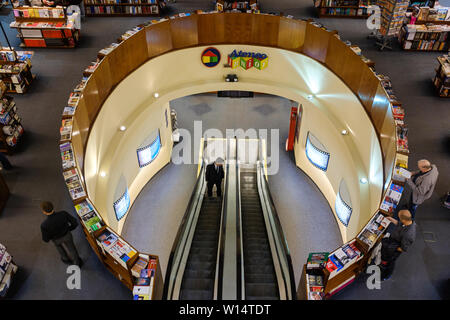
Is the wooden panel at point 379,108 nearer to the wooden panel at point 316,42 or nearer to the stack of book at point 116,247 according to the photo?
the wooden panel at point 316,42

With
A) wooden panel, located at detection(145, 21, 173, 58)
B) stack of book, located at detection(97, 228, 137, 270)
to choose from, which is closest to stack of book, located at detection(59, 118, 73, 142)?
stack of book, located at detection(97, 228, 137, 270)

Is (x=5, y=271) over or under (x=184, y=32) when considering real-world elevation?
under

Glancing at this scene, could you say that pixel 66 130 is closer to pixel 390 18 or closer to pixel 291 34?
pixel 291 34

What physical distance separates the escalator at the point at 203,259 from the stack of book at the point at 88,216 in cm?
173

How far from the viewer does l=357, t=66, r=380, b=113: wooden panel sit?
742 cm

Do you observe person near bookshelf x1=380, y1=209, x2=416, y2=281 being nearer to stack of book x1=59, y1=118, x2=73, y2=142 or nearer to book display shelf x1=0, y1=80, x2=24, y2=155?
stack of book x1=59, y1=118, x2=73, y2=142

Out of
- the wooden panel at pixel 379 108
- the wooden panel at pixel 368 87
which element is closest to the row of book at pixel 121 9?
the wooden panel at pixel 368 87

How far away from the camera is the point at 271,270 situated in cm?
681

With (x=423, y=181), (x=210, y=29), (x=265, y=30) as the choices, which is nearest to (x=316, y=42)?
(x=265, y=30)

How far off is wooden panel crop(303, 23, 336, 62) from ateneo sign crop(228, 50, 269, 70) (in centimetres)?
122

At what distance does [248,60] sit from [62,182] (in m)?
5.89

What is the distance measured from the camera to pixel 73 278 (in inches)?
220
